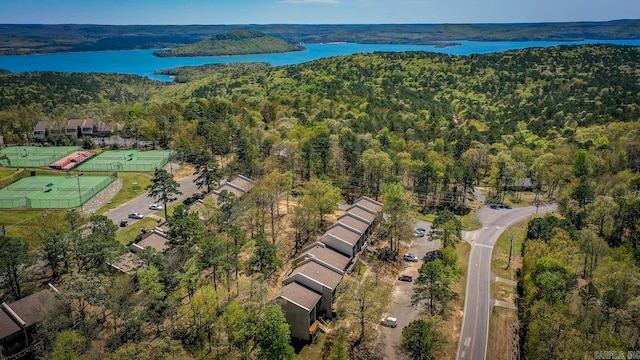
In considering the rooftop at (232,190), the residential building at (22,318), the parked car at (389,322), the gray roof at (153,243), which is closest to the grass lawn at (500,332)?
the parked car at (389,322)

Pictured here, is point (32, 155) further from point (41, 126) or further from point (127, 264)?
point (127, 264)

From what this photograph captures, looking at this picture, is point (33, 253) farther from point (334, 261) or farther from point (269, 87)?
point (269, 87)

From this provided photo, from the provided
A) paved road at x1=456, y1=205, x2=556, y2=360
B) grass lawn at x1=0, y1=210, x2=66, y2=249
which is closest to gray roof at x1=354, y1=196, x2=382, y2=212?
paved road at x1=456, y1=205, x2=556, y2=360

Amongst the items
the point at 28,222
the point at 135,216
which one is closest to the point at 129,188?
the point at 135,216

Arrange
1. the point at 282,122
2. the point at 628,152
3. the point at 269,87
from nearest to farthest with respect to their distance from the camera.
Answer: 1. the point at 628,152
2. the point at 282,122
3. the point at 269,87

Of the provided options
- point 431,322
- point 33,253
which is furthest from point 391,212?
point 33,253
